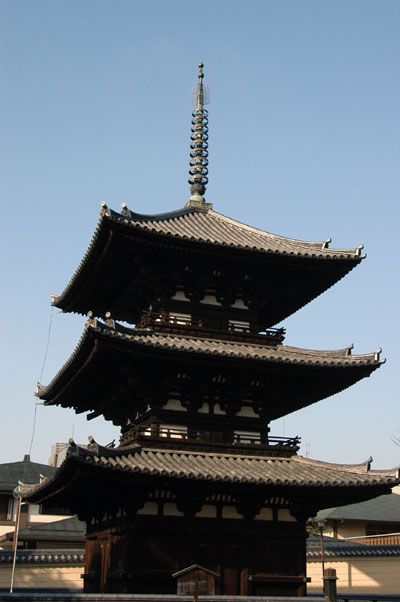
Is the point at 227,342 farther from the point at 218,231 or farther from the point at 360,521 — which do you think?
the point at 360,521

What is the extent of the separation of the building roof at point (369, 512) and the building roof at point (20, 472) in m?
20.9

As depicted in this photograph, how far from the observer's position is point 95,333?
20.6m

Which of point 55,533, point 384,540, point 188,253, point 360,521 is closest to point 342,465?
point 188,253

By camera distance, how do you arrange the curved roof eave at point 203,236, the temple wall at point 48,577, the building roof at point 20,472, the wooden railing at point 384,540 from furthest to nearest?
the building roof at point 20,472, the wooden railing at point 384,540, the temple wall at point 48,577, the curved roof eave at point 203,236

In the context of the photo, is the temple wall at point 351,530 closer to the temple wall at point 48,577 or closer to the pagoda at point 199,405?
the temple wall at point 48,577

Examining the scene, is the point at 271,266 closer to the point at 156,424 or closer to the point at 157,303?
the point at 157,303

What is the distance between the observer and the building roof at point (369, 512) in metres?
51.4

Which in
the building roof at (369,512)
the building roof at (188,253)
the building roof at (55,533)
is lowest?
the building roof at (55,533)

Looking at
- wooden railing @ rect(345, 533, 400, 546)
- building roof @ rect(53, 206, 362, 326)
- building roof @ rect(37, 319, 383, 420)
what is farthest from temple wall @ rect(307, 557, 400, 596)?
building roof @ rect(53, 206, 362, 326)

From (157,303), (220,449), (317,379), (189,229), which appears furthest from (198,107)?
(220,449)

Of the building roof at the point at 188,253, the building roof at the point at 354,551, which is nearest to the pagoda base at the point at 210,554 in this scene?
the building roof at the point at 188,253

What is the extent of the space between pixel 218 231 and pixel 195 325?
13.2 ft

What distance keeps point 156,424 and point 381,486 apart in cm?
680

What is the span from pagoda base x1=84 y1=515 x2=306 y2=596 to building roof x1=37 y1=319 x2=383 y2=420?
4044 millimetres
